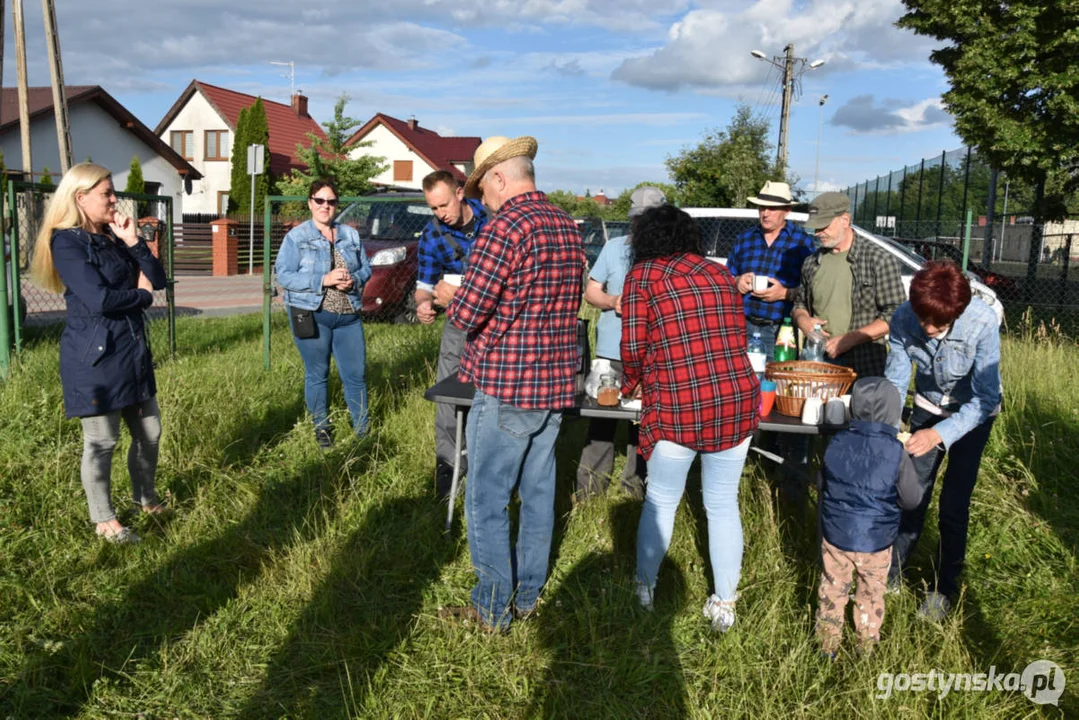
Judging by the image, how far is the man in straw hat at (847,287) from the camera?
4496 mm

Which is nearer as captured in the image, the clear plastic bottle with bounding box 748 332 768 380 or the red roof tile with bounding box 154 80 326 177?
the clear plastic bottle with bounding box 748 332 768 380

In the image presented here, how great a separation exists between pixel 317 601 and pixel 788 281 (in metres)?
3.26

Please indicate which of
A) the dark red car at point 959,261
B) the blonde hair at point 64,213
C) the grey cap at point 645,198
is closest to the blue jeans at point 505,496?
the grey cap at point 645,198

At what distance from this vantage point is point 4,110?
27141mm

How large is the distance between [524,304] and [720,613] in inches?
59.3

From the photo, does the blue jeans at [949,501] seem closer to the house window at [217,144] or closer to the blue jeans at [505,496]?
the blue jeans at [505,496]

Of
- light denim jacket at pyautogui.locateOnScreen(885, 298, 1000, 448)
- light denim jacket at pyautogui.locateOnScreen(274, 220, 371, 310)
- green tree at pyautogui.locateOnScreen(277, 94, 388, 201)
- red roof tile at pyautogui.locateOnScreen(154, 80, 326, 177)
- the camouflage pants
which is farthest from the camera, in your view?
red roof tile at pyautogui.locateOnScreen(154, 80, 326, 177)

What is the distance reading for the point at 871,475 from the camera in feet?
9.99

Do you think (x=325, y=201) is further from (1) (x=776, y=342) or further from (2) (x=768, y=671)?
(2) (x=768, y=671)

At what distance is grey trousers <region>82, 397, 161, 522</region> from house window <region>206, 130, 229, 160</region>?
38.3m

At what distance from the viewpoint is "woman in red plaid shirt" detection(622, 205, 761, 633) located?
318 centimetres

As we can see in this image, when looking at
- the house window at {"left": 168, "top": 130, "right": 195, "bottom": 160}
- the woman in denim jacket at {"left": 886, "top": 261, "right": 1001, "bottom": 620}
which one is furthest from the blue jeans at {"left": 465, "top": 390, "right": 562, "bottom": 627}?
the house window at {"left": 168, "top": 130, "right": 195, "bottom": 160}

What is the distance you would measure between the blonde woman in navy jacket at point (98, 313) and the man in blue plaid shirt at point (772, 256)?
329 cm

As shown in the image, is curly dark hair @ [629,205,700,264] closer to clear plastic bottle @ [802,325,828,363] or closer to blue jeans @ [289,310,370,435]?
clear plastic bottle @ [802,325,828,363]
